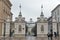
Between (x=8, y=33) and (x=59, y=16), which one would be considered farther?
(x=59, y=16)

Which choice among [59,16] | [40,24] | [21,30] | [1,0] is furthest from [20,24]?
[59,16]

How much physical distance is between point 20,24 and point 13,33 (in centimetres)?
394

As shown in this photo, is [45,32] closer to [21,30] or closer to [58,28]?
[58,28]

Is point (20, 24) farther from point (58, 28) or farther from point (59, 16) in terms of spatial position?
point (59, 16)

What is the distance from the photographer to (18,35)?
46406mm

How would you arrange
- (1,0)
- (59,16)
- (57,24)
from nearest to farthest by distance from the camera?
(57,24)
(1,0)
(59,16)

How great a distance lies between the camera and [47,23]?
45.3 metres

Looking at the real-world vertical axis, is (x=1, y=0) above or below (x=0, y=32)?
above

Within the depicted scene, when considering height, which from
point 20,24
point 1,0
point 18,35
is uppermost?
point 1,0

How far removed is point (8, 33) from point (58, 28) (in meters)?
12.5

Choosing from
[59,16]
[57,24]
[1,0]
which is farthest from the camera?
[59,16]

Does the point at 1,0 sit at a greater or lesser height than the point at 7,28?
greater

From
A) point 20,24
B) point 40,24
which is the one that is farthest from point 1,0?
point 40,24

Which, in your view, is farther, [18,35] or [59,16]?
[59,16]
